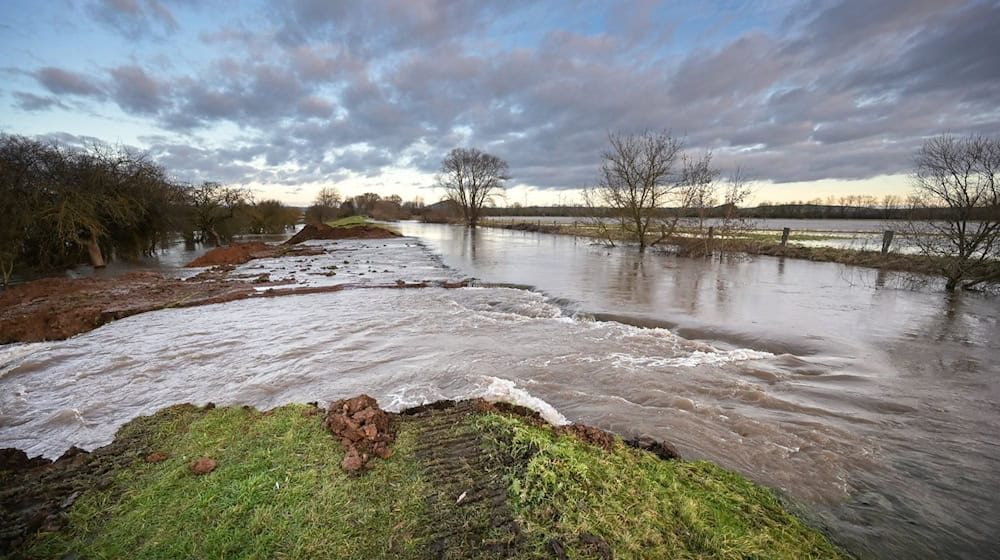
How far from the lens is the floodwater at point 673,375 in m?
3.40

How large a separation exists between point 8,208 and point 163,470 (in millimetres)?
18485

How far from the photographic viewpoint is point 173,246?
32250 millimetres

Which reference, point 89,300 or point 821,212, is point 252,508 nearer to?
point 89,300

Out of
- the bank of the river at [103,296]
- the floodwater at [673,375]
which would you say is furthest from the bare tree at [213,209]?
the floodwater at [673,375]

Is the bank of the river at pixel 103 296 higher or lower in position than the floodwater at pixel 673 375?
higher

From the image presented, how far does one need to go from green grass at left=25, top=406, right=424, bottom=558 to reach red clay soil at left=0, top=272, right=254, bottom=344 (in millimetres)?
8083

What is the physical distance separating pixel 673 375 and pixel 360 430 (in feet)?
14.2

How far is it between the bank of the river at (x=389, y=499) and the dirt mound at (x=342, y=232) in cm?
3679

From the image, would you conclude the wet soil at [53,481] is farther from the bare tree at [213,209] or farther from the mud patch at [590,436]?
the bare tree at [213,209]

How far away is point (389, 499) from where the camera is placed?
2.67 m

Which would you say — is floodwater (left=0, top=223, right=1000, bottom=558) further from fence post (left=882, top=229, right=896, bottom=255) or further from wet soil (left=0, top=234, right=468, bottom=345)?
fence post (left=882, top=229, right=896, bottom=255)

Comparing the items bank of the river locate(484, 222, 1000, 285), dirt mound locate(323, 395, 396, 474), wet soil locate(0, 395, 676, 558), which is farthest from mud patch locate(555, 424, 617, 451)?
bank of the river locate(484, 222, 1000, 285)

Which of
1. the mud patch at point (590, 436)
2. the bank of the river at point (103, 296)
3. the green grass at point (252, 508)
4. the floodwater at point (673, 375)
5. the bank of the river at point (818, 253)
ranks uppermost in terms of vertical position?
the bank of the river at point (818, 253)

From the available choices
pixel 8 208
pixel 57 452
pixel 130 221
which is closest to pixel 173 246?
pixel 130 221
